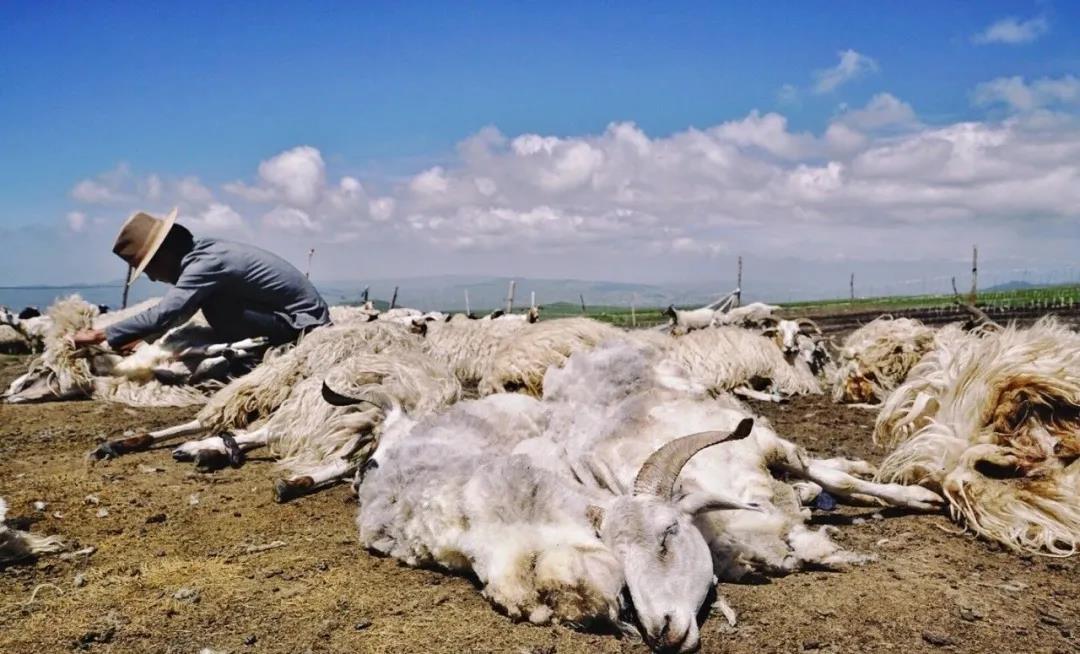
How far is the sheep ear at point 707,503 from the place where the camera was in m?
3.66

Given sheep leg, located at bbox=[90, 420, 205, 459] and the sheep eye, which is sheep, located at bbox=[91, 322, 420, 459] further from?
the sheep eye

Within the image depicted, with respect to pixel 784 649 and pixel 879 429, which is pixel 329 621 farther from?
pixel 879 429

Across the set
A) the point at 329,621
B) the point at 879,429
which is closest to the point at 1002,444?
the point at 879,429

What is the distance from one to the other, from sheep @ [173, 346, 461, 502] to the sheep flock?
19 millimetres

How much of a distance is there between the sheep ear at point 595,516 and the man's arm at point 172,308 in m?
6.37

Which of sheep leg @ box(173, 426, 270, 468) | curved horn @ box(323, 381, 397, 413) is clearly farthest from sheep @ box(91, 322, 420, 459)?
curved horn @ box(323, 381, 397, 413)

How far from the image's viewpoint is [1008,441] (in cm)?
501

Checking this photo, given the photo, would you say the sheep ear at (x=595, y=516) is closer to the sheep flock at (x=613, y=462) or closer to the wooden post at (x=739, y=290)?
the sheep flock at (x=613, y=462)

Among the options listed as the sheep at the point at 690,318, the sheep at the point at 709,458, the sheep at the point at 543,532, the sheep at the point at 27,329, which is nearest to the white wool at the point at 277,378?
the sheep at the point at 709,458

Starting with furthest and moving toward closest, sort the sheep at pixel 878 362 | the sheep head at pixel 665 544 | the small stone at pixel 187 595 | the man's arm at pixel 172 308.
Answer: the sheep at pixel 878 362 → the man's arm at pixel 172 308 → the small stone at pixel 187 595 → the sheep head at pixel 665 544

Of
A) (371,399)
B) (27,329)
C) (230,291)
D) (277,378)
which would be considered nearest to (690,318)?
(230,291)

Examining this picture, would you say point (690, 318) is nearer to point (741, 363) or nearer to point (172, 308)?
point (741, 363)

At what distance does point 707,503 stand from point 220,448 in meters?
4.48

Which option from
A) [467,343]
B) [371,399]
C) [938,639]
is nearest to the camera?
[938,639]
